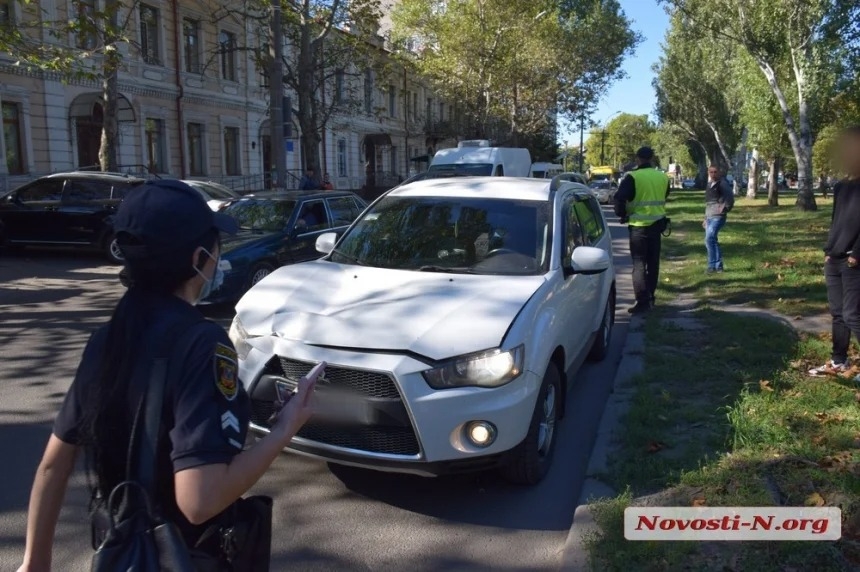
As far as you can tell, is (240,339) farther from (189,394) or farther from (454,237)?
(189,394)

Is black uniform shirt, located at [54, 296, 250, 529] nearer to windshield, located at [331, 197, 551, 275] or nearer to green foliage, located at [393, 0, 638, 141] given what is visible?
windshield, located at [331, 197, 551, 275]

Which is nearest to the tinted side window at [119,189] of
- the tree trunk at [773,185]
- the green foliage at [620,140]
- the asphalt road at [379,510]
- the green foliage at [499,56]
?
the asphalt road at [379,510]

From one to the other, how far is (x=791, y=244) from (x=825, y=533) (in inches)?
551

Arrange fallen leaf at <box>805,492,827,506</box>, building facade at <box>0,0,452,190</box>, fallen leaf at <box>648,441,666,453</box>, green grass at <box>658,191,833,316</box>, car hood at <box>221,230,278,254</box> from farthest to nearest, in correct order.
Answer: building facade at <box>0,0,452,190</box>, green grass at <box>658,191,833,316</box>, car hood at <box>221,230,278,254</box>, fallen leaf at <box>648,441,666,453</box>, fallen leaf at <box>805,492,827,506</box>

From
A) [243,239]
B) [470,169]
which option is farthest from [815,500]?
[470,169]

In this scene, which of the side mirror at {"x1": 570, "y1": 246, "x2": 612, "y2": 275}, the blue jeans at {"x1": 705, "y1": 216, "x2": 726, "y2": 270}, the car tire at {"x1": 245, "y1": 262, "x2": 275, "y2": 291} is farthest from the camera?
the blue jeans at {"x1": 705, "y1": 216, "x2": 726, "y2": 270}

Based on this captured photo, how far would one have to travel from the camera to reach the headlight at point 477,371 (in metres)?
3.73

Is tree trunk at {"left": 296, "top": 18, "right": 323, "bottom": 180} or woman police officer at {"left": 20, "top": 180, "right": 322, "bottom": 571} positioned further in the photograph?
tree trunk at {"left": 296, "top": 18, "right": 323, "bottom": 180}

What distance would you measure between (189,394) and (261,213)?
29.7 ft

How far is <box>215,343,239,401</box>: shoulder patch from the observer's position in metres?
1.66

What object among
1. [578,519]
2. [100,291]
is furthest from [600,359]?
[100,291]

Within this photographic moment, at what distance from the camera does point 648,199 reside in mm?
8594

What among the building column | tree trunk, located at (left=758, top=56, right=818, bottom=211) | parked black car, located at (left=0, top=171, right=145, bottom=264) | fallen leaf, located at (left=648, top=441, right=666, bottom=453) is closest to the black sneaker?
fallen leaf, located at (left=648, top=441, right=666, bottom=453)

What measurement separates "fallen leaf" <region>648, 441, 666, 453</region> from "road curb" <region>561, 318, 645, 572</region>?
25cm
